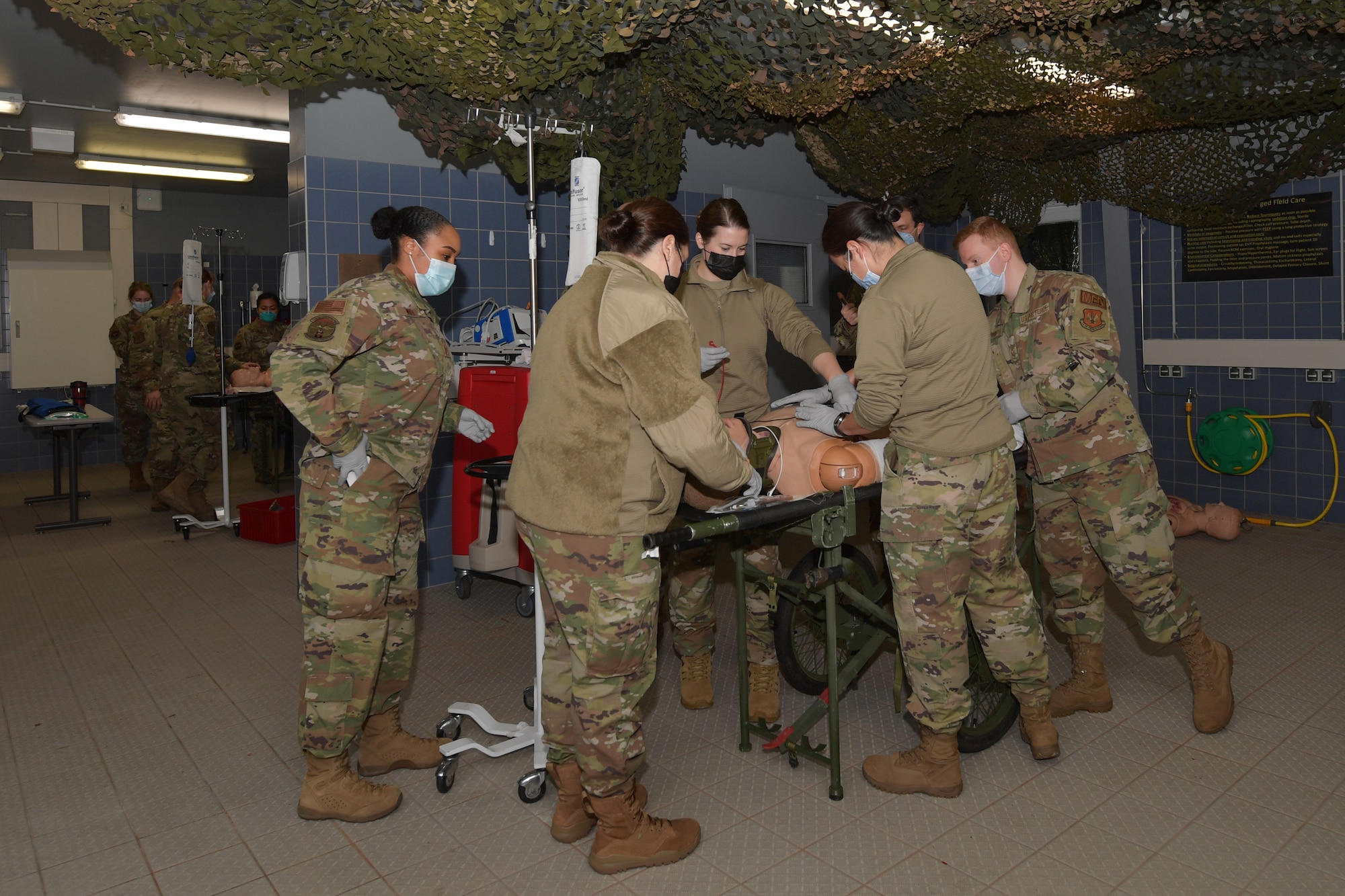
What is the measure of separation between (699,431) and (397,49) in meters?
2.36

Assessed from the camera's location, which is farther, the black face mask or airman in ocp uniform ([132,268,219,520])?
airman in ocp uniform ([132,268,219,520])

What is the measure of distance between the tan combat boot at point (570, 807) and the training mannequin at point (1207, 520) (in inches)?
169

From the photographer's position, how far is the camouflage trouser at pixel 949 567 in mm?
2469

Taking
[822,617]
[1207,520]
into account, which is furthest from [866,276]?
[1207,520]

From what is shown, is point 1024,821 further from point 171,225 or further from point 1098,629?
point 171,225

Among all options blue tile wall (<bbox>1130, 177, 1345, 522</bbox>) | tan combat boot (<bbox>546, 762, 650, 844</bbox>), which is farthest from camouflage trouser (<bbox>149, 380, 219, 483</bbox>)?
blue tile wall (<bbox>1130, 177, 1345, 522</bbox>)

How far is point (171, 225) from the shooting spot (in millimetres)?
9219

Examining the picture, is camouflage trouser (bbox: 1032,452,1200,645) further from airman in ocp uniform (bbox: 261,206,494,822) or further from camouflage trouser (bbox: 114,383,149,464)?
camouflage trouser (bbox: 114,383,149,464)

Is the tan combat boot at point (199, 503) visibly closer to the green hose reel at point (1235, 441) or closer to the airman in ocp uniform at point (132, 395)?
the airman in ocp uniform at point (132, 395)

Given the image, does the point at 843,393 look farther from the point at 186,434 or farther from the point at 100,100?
the point at 100,100

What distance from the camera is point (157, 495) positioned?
6660 millimetres

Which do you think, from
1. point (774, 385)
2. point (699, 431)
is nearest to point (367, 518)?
point (699, 431)

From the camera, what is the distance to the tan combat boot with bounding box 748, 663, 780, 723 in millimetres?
3086

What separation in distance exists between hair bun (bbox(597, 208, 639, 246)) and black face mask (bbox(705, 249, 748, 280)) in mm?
859
